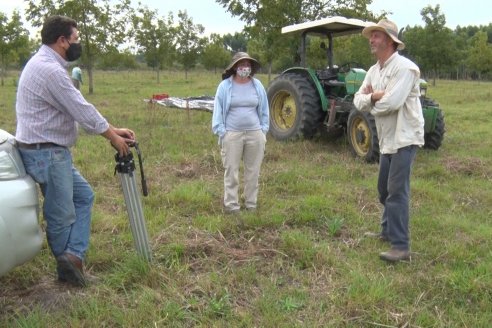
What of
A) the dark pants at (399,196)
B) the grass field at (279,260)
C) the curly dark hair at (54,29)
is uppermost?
the curly dark hair at (54,29)

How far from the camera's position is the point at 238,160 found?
515cm

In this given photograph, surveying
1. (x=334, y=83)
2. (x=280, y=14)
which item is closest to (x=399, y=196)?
(x=334, y=83)

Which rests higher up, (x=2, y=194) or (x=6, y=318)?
(x=2, y=194)

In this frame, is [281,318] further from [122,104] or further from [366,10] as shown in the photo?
[366,10]

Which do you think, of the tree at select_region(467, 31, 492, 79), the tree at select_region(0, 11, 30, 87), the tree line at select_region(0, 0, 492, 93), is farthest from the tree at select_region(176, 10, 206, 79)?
the tree at select_region(467, 31, 492, 79)

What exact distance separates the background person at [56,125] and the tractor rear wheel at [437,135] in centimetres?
563

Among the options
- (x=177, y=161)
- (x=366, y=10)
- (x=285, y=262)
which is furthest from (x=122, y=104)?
(x=285, y=262)

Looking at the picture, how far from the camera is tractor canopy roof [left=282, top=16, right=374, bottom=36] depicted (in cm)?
785

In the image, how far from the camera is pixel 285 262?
3.91 meters

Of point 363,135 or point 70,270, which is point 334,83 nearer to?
point 363,135

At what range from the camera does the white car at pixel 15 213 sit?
8.77ft

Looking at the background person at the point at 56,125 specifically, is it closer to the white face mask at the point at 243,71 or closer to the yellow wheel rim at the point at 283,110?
the white face mask at the point at 243,71

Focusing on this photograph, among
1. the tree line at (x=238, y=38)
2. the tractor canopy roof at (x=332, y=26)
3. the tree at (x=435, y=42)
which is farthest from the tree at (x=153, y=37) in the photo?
the tractor canopy roof at (x=332, y=26)

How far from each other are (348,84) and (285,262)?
4483 mm
